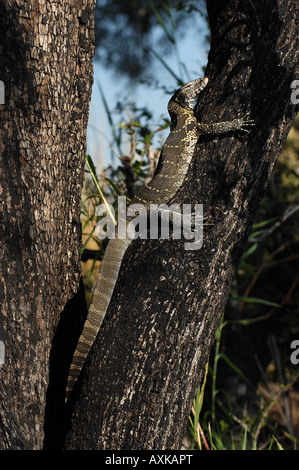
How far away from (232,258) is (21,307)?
109 cm

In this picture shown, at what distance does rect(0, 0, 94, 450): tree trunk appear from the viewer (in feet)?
7.54

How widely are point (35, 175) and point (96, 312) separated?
81 cm

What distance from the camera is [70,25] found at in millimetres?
2379

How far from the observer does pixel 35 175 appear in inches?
94.0

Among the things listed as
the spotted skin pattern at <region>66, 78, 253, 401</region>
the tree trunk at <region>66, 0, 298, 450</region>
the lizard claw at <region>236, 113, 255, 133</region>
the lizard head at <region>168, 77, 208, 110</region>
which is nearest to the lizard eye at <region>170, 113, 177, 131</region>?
the spotted skin pattern at <region>66, 78, 253, 401</region>

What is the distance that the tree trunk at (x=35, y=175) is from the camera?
2299mm

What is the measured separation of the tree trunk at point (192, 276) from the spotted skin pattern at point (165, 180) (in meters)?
0.12

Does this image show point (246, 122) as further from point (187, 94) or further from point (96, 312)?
point (187, 94)

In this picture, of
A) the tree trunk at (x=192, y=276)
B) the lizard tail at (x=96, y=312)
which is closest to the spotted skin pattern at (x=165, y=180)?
the lizard tail at (x=96, y=312)

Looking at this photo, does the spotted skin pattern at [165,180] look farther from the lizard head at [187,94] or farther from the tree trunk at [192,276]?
the tree trunk at [192,276]

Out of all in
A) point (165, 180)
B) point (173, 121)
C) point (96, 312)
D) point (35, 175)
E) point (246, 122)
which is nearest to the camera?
point (35, 175)

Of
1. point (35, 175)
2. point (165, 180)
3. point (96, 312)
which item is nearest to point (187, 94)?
point (165, 180)

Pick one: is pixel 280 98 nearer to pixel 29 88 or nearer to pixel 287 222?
pixel 29 88
